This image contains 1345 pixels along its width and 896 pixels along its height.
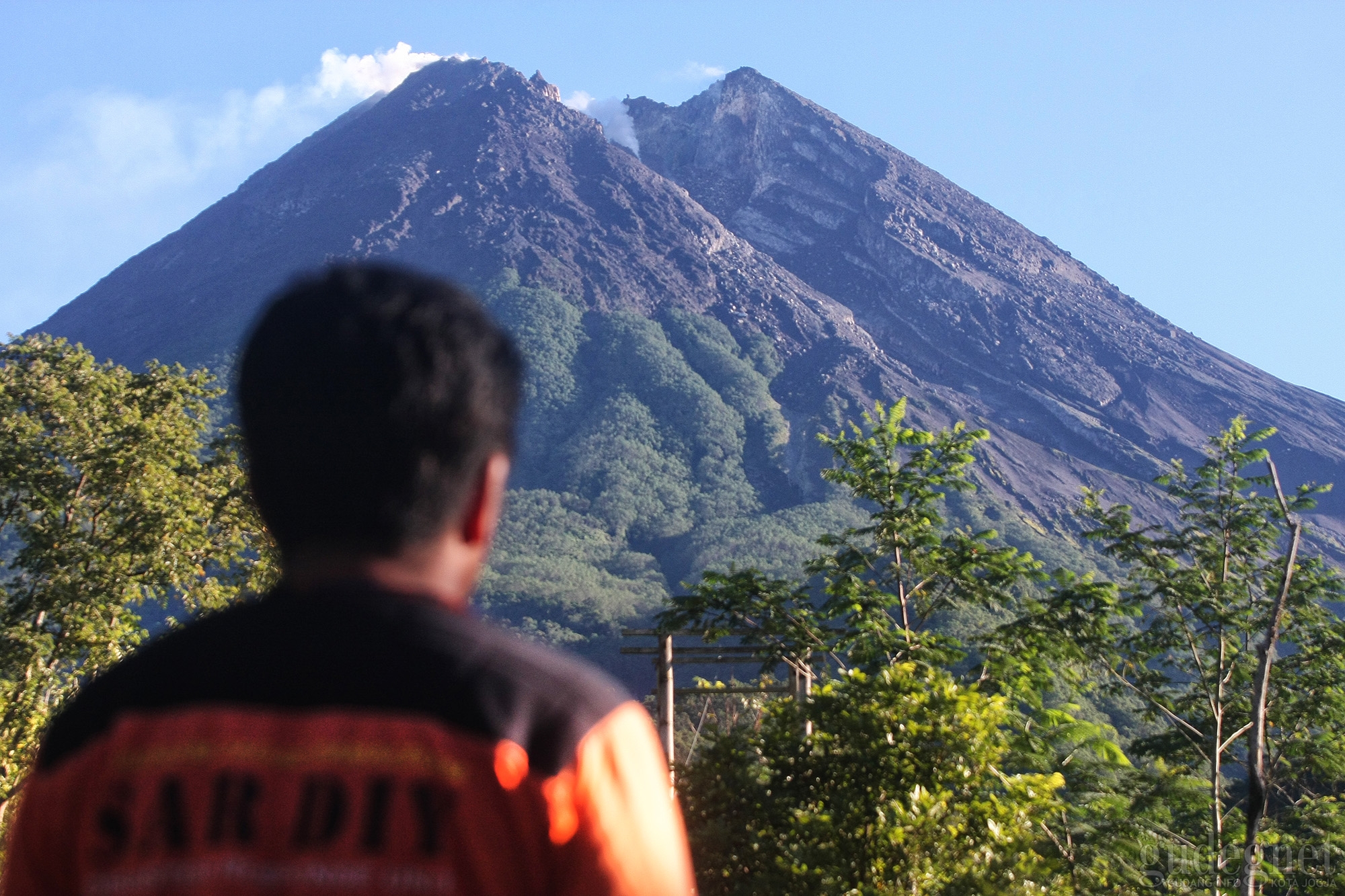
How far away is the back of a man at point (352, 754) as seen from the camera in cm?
99

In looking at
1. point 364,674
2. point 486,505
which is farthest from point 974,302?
point 364,674

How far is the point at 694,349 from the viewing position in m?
129

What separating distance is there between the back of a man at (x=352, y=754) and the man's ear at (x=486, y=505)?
7 centimetres

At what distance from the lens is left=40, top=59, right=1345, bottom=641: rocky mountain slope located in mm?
99562

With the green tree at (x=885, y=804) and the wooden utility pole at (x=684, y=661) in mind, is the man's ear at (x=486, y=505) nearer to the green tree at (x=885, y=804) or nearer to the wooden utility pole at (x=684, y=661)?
the green tree at (x=885, y=804)

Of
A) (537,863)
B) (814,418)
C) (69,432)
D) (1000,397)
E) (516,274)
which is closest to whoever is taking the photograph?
(537,863)

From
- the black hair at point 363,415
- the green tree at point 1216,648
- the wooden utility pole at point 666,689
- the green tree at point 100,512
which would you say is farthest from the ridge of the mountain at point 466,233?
the black hair at point 363,415

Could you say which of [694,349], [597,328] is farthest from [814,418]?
[597,328]

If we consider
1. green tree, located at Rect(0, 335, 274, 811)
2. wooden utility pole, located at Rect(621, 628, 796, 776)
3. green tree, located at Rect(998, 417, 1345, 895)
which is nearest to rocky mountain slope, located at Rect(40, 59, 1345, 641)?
green tree, located at Rect(0, 335, 274, 811)

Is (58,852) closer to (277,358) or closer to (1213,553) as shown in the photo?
(277,358)

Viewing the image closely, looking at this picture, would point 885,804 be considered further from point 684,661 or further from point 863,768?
point 684,661

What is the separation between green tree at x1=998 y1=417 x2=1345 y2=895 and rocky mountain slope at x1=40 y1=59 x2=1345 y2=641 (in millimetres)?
57908

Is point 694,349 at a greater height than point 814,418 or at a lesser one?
greater

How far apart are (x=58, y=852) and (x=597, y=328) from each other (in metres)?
132
